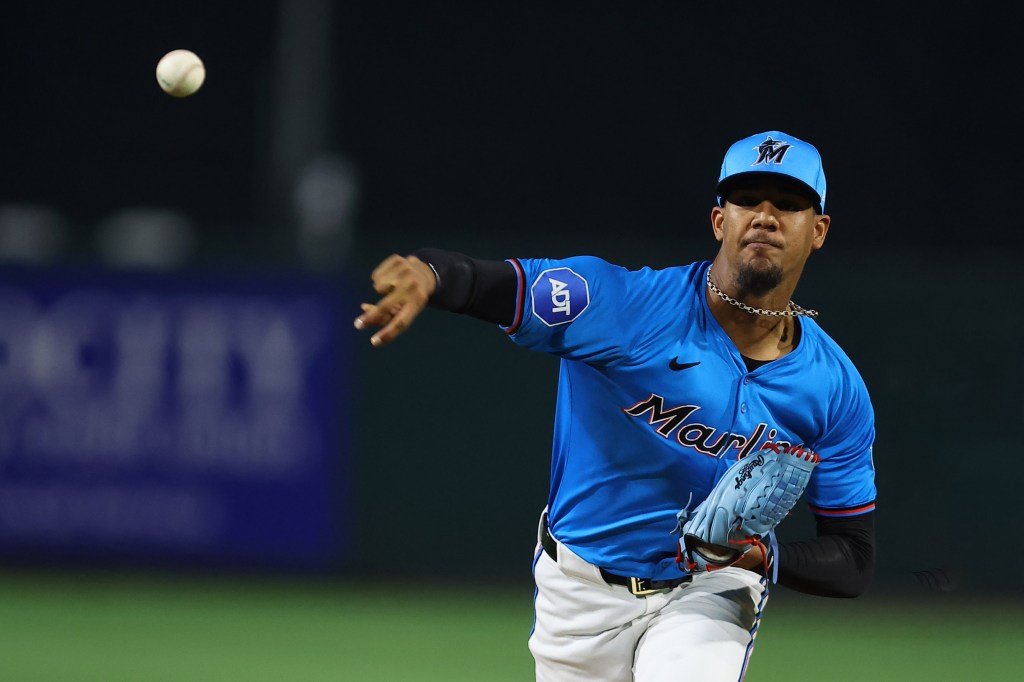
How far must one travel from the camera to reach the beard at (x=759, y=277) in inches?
183

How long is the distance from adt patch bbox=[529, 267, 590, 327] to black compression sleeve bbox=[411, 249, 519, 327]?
73 mm

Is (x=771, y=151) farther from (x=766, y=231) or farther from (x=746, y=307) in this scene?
(x=746, y=307)

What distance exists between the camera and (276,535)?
10.8m

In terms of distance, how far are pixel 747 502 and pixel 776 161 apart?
1067 mm

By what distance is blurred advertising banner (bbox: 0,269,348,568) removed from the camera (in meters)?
10.7

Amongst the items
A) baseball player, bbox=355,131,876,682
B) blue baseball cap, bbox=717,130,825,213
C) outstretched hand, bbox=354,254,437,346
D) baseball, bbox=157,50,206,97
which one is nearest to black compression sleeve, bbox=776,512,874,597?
baseball player, bbox=355,131,876,682

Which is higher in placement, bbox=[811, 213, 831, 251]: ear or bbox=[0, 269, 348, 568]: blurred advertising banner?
bbox=[811, 213, 831, 251]: ear

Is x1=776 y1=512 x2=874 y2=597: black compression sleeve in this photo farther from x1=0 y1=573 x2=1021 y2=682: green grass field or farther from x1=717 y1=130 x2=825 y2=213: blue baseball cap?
x1=0 y1=573 x2=1021 y2=682: green grass field

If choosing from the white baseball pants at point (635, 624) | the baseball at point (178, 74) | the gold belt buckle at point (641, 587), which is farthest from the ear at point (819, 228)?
the baseball at point (178, 74)

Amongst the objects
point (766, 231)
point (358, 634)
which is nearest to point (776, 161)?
point (766, 231)

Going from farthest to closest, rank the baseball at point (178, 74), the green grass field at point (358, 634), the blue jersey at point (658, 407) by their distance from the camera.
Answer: the green grass field at point (358, 634)
the baseball at point (178, 74)
the blue jersey at point (658, 407)

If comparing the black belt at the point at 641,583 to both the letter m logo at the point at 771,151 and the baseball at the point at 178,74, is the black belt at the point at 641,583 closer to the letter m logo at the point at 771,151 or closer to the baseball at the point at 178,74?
the letter m logo at the point at 771,151

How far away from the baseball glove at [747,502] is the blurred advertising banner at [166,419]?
6.68 meters

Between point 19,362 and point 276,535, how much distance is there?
7.09 feet
